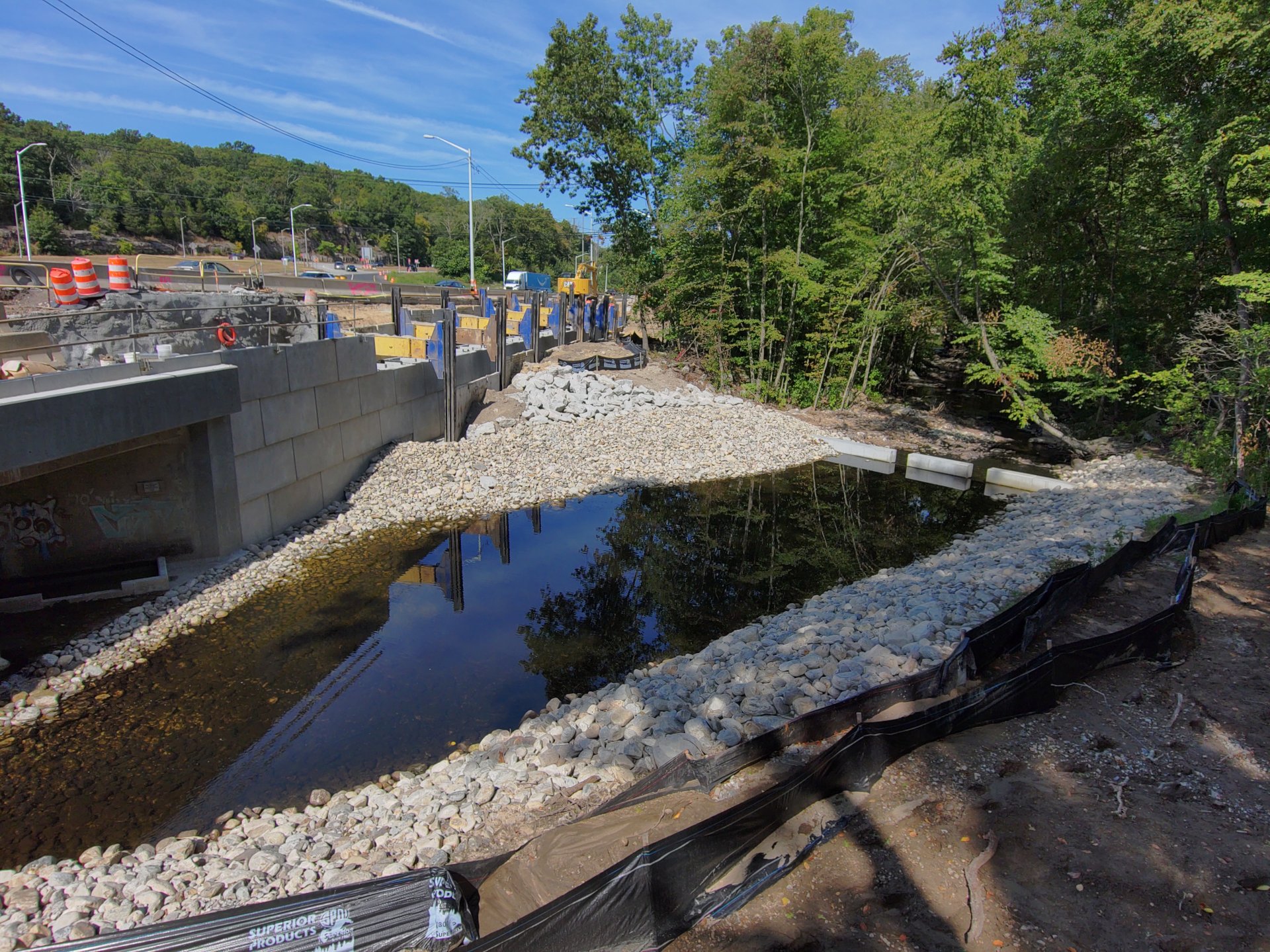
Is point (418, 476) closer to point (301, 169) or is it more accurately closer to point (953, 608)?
point (953, 608)

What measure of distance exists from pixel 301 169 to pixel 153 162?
111 ft

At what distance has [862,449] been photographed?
62.8 ft

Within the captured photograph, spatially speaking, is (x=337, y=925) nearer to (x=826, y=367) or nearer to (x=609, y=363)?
(x=609, y=363)

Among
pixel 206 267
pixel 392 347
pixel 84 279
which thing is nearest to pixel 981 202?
pixel 392 347

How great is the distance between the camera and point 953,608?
26.0 ft

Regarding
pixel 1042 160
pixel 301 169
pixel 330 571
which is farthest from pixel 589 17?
pixel 301 169

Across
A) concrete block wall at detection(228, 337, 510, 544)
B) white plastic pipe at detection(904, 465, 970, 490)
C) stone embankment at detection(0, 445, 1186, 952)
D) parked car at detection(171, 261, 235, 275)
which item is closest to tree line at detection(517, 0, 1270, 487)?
white plastic pipe at detection(904, 465, 970, 490)

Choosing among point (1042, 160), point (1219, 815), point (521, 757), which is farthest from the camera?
point (1042, 160)

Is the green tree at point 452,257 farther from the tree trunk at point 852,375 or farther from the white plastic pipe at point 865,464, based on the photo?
the white plastic pipe at point 865,464

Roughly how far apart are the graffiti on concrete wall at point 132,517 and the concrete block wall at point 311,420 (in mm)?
963

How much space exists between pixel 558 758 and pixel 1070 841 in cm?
355

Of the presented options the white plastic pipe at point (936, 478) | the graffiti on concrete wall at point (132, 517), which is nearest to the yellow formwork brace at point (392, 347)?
the graffiti on concrete wall at point (132, 517)

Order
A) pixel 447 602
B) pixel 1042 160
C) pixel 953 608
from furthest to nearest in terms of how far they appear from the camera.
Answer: pixel 1042 160, pixel 447 602, pixel 953 608

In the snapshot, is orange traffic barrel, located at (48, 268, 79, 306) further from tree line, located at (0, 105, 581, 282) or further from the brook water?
tree line, located at (0, 105, 581, 282)
